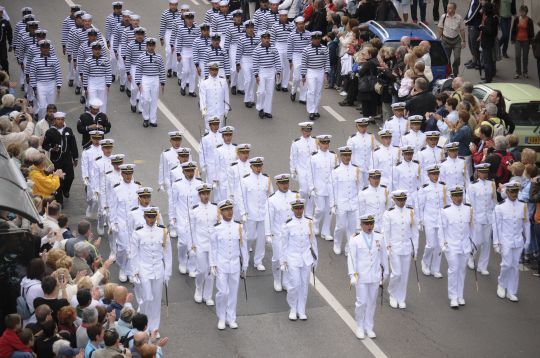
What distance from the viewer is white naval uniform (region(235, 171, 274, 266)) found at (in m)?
20.1

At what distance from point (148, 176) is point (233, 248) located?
565 centimetres

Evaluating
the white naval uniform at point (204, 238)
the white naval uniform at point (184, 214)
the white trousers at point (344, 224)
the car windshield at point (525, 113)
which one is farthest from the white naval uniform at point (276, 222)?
the car windshield at point (525, 113)

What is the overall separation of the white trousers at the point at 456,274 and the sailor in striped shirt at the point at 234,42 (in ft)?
34.4

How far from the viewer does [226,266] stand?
17.9 metres

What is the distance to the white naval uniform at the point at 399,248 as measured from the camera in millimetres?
Answer: 18906

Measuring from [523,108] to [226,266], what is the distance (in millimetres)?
8698

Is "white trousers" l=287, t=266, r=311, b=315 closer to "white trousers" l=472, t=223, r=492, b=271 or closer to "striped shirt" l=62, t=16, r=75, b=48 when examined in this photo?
"white trousers" l=472, t=223, r=492, b=271

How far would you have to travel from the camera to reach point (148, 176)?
23.2 meters

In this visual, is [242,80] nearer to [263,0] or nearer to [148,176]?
[263,0]

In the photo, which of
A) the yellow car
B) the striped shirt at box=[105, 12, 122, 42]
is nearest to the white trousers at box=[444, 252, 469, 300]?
the yellow car

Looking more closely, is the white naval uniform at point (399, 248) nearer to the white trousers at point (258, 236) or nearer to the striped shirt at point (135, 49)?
the white trousers at point (258, 236)

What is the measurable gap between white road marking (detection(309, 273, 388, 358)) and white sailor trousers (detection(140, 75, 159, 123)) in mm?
7506

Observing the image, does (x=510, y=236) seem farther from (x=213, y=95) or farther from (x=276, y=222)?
(x=213, y=95)

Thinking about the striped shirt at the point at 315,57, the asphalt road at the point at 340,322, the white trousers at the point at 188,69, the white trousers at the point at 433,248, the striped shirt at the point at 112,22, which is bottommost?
the asphalt road at the point at 340,322
